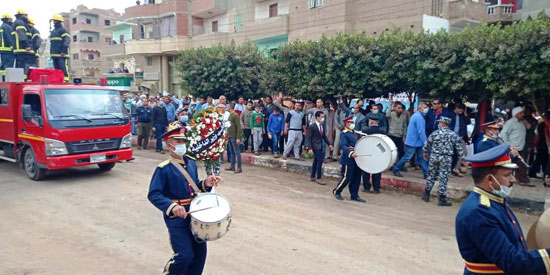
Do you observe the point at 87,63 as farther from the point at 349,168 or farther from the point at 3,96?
the point at 349,168

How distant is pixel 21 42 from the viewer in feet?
41.0

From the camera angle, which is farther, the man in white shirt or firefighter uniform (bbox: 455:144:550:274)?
the man in white shirt

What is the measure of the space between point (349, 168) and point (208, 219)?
5.06 m

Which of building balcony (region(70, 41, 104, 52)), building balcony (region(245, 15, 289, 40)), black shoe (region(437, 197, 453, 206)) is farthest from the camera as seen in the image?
building balcony (region(70, 41, 104, 52))

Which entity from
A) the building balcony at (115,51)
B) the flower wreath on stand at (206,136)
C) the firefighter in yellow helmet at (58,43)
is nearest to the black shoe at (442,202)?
the flower wreath on stand at (206,136)

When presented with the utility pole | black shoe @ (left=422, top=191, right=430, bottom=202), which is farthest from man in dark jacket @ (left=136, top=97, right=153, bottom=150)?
the utility pole

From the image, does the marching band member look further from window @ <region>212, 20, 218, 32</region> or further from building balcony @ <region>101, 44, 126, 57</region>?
building balcony @ <region>101, 44, 126, 57</region>

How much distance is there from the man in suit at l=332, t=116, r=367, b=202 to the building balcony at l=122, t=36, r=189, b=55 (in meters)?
27.5

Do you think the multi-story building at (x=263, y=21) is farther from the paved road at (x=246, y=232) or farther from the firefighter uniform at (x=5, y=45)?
the firefighter uniform at (x=5, y=45)

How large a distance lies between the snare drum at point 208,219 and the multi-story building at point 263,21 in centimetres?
1152

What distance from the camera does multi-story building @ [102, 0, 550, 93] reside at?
1925 cm

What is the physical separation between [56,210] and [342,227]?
5.30 metres

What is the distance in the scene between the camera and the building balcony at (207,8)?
3222 cm

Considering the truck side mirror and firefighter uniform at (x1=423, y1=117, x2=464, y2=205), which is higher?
the truck side mirror
